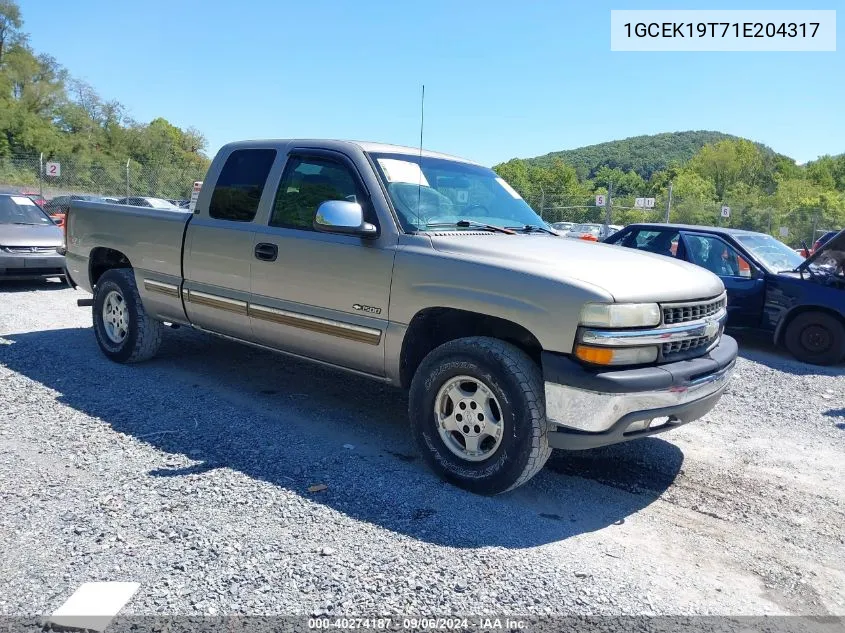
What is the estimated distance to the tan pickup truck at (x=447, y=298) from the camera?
346 cm

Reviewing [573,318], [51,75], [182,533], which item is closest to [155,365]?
[182,533]

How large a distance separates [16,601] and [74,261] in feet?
15.7

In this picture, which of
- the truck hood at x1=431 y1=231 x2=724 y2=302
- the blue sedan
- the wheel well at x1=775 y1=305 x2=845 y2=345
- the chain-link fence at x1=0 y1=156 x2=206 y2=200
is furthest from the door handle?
the chain-link fence at x1=0 y1=156 x2=206 y2=200

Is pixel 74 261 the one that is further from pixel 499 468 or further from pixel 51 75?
pixel 51 75

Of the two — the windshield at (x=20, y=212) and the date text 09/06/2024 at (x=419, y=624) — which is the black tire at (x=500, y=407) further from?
the windshield at (x=20, y=212)

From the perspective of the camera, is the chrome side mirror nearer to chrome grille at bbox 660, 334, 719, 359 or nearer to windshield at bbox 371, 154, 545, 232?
windshield at bbox 371, 154, 545, 232

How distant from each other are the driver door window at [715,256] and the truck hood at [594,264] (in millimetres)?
4961

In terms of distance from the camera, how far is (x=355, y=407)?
17.4 ft

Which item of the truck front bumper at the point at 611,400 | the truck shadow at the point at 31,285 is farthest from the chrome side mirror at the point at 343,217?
the truck shadow at the point at 31,285

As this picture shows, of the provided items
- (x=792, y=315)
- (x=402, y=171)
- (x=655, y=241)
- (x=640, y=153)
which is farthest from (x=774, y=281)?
(x=640, y=153)

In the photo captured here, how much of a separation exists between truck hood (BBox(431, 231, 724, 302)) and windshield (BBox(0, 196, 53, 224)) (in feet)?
31.4

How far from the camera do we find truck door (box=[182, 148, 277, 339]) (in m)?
5.00

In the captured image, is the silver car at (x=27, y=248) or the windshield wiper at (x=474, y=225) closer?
the windshield wiper at (x=474, y=225)

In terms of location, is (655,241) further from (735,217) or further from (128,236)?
Answer: (735,217)
